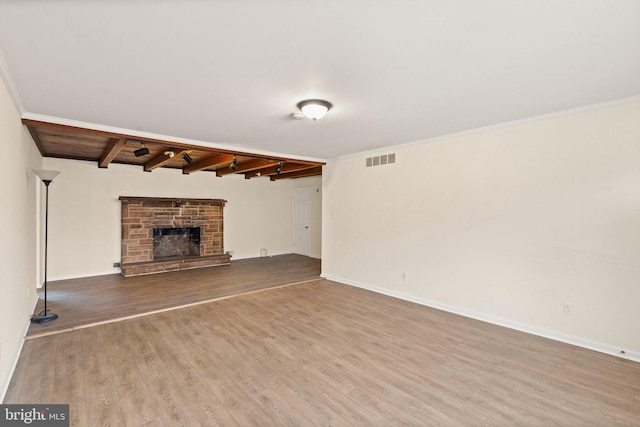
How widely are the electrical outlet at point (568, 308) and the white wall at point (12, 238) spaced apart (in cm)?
509

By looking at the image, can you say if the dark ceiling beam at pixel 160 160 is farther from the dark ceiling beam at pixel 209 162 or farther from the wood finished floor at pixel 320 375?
the wood finished floor at pixel 320 375

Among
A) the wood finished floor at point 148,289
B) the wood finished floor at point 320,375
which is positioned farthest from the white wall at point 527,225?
the wood finished floor at point 148,289

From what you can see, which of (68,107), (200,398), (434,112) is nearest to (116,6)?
(68,107)

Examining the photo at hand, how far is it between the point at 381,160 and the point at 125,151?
14.9 feet

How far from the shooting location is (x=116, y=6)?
1.55 meters

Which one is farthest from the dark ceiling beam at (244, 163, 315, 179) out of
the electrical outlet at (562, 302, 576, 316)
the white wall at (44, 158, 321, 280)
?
the electrical outlet at (562, 302, 576, 316)

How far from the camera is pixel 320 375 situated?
2.60m

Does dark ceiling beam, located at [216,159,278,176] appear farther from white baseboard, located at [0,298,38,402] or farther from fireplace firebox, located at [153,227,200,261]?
white baseboard, located at [0,298,38,402]

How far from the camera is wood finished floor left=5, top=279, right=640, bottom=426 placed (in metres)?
2.11

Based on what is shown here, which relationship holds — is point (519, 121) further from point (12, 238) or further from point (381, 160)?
point (12, 238)

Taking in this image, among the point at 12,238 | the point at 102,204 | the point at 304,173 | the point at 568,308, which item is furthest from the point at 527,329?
the point at 102,204

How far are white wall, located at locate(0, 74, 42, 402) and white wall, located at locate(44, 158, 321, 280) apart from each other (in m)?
2.77

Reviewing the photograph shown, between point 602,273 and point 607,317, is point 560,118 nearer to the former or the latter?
point 602,273

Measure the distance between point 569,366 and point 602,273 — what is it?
1018 mm
